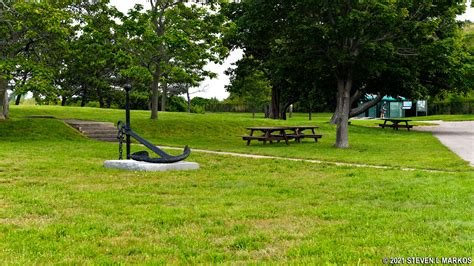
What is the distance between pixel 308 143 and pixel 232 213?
15446 millimetres

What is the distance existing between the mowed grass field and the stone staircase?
9.01m

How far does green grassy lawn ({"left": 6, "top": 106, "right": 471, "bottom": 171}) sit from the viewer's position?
14.3 metres

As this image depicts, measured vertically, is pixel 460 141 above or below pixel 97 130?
below

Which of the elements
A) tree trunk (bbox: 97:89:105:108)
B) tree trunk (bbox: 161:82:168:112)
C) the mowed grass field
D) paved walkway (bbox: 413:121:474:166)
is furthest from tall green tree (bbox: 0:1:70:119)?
tree trunk (bbox: 161:82:168:112)

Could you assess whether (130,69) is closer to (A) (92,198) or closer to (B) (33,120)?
(B) (33,120)

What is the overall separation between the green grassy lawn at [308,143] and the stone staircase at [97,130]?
4.90ft

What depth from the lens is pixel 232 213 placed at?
6.50 meters

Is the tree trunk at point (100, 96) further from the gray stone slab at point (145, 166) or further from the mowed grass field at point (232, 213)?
the gray stone slab at point (145, 166)

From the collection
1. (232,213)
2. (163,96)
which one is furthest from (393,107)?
(232,213)

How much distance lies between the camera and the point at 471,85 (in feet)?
99.5

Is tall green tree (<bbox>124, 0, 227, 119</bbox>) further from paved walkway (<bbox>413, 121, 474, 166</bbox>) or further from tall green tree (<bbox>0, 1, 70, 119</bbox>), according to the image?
paved walkway (<bbox>413, 121, 474, 166</bbox>)

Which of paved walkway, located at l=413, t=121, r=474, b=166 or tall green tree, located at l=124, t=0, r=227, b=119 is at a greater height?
tall green tree, located at l=124, t=0, r=227, b=119

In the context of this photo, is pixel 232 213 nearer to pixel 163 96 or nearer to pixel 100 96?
pixel 100 96

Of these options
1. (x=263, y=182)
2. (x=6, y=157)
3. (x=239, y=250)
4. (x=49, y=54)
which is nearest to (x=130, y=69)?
(x=49, y=54)
